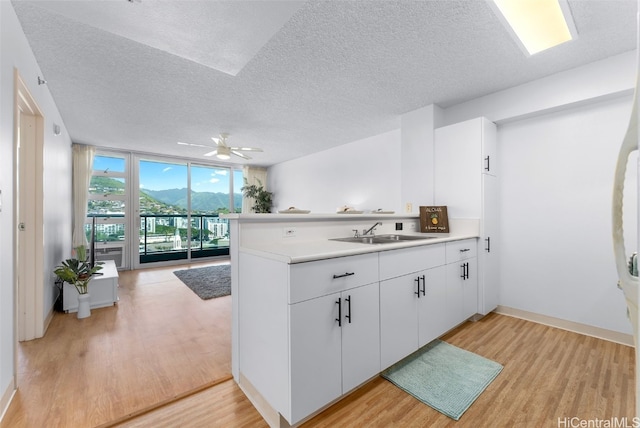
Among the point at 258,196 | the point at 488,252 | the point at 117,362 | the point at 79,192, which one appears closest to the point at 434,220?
the point at 488,252

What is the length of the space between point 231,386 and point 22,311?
2145 millimetres

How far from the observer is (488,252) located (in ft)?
9.29

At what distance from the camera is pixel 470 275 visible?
267 centimetres

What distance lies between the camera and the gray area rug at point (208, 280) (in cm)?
383

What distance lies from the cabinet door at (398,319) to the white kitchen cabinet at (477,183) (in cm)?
128

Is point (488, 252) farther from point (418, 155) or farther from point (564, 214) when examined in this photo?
point (418, 155)

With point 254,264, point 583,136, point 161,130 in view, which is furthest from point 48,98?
point 583,136

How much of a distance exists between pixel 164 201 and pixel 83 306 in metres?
3.56

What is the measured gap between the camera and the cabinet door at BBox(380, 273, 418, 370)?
1740 millimetres

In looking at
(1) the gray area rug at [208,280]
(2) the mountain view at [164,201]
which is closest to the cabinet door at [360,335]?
(1) the gray area rug at [208,280]

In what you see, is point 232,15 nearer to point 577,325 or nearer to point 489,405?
point 489,405

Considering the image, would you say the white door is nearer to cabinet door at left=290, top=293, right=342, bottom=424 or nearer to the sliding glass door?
cabinet door at left=290, top=293, right=342, bottom=424

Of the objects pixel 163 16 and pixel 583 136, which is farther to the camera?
pixel 583 136

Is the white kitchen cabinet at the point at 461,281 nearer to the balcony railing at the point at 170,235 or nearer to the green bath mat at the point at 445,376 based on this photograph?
the green bath mat at the point at 445,376
